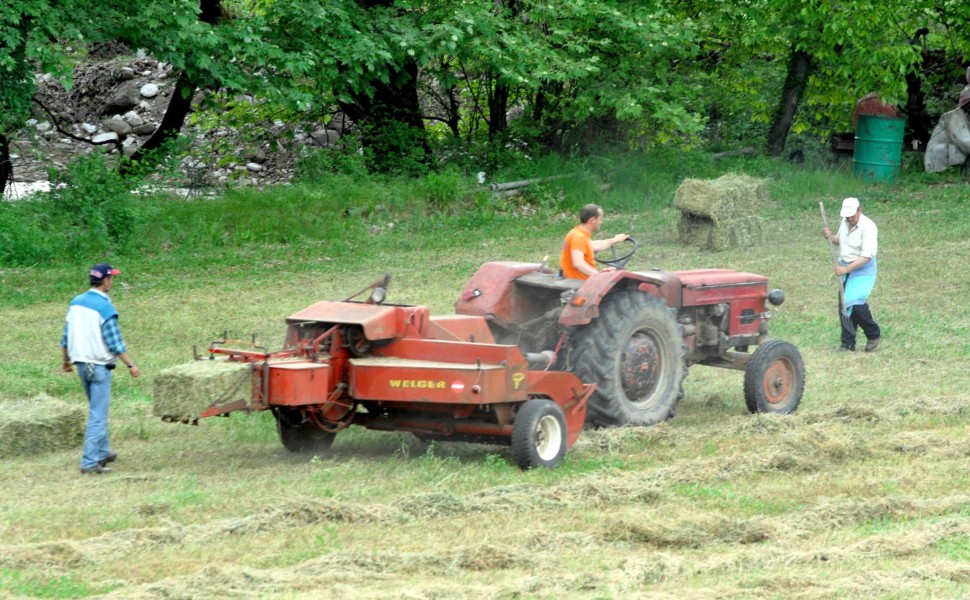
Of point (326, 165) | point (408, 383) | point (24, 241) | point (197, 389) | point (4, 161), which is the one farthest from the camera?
point (326, 165)

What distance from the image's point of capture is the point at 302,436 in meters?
9.23

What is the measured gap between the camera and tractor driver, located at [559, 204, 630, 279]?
9820 mm

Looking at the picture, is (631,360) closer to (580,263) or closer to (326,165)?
(580,263)

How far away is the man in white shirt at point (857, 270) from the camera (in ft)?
43.3

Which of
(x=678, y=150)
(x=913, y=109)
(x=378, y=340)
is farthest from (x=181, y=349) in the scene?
(x=913, y=109)

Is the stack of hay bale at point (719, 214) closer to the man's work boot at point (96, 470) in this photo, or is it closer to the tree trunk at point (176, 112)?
the tree trunk at point (176, 112)

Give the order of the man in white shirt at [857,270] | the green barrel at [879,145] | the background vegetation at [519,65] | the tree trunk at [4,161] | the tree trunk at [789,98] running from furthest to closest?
the tree trunk at [789,98] < the green barrel at [879,145] < the tree trunk at [4,161] < the background vegetation at [519,65] < the man in white shirt at [857,270]

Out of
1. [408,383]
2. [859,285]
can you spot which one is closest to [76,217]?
[859,285]

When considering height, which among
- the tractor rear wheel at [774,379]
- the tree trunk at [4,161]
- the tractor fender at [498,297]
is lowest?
the tractor rear wheel at [774,379]

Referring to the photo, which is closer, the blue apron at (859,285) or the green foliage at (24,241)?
the blue apron at (859,285)

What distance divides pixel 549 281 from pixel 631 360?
0.85 m

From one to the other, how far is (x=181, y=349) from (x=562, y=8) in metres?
10.4

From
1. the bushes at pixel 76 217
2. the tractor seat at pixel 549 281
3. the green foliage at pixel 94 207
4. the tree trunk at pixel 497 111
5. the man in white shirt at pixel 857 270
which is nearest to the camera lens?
the tractor seat at pixel 549 281

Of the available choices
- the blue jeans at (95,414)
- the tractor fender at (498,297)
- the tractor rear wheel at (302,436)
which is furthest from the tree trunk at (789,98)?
the blue jeans at (95,414)
